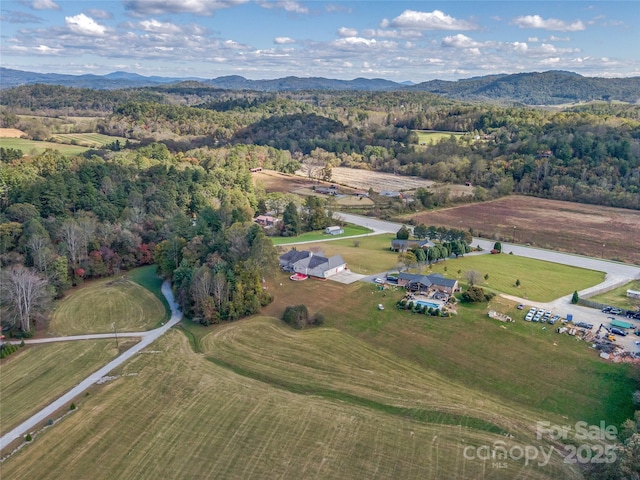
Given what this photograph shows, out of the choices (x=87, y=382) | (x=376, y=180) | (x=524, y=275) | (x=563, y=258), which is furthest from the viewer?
(x=376, y=180)

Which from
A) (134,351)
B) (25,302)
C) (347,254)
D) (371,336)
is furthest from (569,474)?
(25,302)

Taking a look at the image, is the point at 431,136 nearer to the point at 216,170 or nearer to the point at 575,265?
the point at 216,170

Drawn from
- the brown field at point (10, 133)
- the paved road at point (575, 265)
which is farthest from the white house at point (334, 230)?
the brown field at point (10, 133)

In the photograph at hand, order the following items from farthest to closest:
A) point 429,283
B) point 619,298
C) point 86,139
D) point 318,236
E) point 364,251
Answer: point 86,139 → point 318,236 → point 364,251 → point 429,283 → point 619,298

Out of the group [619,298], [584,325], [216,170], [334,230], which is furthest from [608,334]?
[216,170]

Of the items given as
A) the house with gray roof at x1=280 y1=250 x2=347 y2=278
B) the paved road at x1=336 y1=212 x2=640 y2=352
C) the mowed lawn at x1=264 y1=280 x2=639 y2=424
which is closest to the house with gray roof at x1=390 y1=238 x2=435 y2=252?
the paved road at x1=336 y1=212 x2=640 y2=352

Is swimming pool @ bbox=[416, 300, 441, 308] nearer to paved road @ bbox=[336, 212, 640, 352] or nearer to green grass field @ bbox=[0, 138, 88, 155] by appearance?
paved road @ bbox=[336, 212, 640, 352]
